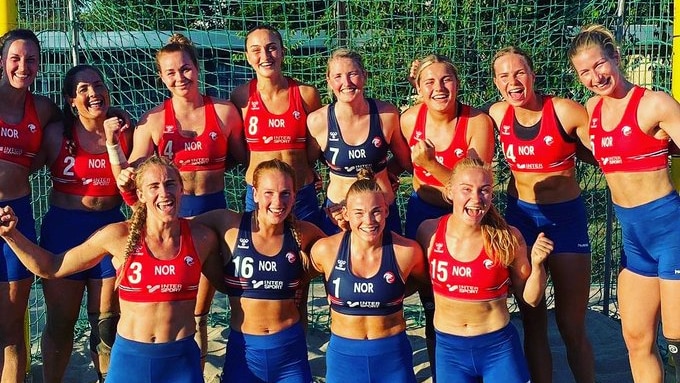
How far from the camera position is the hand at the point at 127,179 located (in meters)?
4.32

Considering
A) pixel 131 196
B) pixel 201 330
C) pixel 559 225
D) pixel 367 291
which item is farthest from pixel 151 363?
pixel 559 225

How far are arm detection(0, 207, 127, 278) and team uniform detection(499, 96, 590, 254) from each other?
2.33m

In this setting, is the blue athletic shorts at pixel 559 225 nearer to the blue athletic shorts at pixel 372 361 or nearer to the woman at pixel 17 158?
the blue athletic shorts at pixel 372 361

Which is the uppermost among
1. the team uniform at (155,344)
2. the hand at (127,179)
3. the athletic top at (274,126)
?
the athletic top at (274,126)

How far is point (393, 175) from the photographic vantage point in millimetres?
5246

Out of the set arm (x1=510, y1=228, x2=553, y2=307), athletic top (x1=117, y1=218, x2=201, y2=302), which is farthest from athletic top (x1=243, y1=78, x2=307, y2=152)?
arm (x1=510, y1=228, x2=553, y2=307)

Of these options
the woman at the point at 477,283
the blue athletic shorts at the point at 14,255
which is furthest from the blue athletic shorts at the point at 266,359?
the blue athletic shorts at the point at 14,255

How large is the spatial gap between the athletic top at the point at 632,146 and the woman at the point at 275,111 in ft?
5.94

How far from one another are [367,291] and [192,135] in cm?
158

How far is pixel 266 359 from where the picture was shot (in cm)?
421

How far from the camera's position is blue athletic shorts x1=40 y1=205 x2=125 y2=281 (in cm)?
497

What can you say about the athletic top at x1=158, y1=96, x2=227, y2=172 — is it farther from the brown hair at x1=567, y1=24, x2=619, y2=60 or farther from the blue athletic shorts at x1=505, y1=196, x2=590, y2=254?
the brown hair at x1=567, y1=24, x2=619, y2=60

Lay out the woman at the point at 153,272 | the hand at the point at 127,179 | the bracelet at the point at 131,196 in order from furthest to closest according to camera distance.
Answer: the bracelet at the point at 131,196, the hand at the point at 127,179, the woman at the point at 153,272

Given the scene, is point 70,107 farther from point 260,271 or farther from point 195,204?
point 260,271
